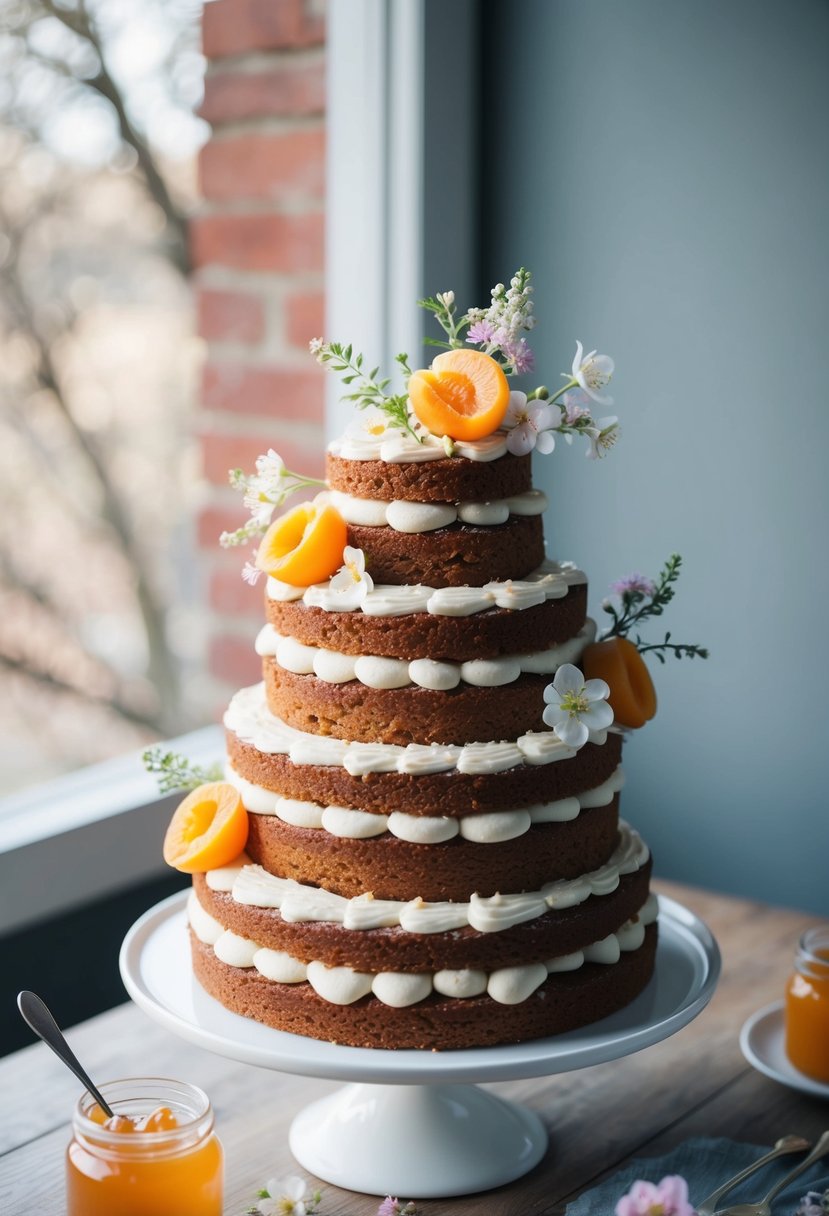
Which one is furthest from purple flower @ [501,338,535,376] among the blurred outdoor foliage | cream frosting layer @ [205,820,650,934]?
the blurred outdoor foliage

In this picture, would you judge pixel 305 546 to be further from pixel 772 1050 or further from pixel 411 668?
pixel 772 1050

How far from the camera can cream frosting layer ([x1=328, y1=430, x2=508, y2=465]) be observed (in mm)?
1193

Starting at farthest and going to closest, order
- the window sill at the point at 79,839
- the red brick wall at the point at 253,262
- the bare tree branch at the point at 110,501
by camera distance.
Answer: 1. the bare tree branch at the point at 110,501
2. the red brick wall at the point at 253,262
3. the window sill at the point at 79,839

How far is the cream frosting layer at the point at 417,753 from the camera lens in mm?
1157

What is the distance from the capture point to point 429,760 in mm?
1156

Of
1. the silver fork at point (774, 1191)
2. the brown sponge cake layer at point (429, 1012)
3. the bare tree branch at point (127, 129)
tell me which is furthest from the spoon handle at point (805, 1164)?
the bare tree branch at point (127, 129)

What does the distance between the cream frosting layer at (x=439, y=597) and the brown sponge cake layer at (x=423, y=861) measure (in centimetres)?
19

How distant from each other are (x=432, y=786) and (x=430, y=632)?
13 centimetres

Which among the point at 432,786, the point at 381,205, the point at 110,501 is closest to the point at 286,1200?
the point at 432,786

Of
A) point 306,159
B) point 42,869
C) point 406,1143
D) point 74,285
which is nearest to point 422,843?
point 406,1143

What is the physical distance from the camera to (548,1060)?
114 centimetres

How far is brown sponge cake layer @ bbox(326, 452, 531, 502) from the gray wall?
0.81 metres

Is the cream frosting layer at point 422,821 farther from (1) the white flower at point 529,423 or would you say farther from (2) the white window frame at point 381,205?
(2) the white window frame at point 381,205

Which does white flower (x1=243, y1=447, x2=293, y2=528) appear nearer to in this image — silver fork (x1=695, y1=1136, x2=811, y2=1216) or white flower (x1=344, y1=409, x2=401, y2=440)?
white flower (x1=344, y1=409, x2=401, y2=440)
